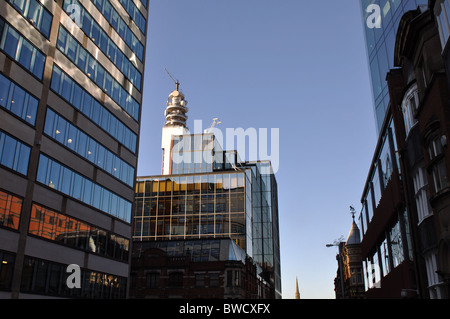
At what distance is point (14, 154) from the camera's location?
84.4 ft

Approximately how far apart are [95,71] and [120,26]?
737cm

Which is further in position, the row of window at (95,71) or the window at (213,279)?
the window at (213,279)

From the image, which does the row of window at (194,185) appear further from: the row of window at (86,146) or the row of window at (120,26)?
the row of window at (86,146)

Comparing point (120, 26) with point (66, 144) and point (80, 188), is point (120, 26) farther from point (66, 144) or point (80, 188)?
point (80, 188)

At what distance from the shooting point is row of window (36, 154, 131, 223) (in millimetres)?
28719

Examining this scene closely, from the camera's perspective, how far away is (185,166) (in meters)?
96.8

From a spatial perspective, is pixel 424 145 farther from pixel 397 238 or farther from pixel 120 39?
pixel 120 39

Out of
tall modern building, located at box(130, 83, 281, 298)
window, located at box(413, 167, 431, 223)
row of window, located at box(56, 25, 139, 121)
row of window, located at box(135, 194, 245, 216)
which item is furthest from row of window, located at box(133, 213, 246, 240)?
window, located at box(413, 167, 431, 223)

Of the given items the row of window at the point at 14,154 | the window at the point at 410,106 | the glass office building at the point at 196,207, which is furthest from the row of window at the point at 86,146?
the glass office building at the point at 196,207

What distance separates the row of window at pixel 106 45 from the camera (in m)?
A: 34.2

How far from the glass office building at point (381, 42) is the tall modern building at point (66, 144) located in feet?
75.7

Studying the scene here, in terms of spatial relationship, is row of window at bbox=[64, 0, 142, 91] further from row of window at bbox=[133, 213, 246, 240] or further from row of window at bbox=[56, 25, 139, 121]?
row of window at bbox=[133, 213, 246, 240]

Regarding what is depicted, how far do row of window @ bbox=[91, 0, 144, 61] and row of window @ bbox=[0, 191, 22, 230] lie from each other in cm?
1932
